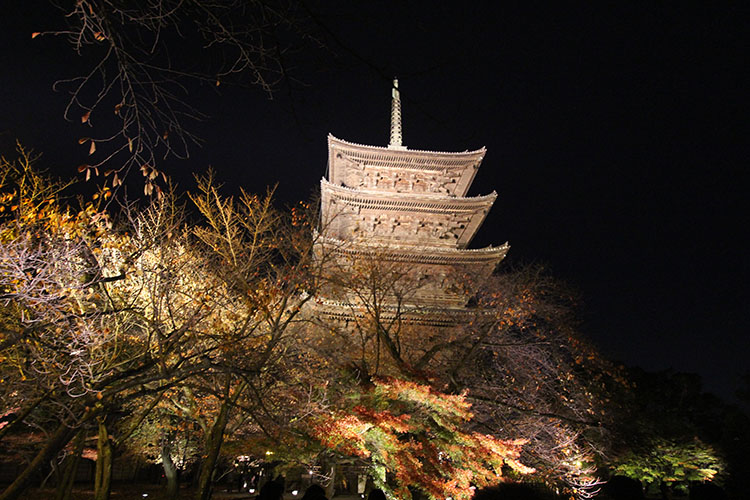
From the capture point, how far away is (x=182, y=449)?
16.9m

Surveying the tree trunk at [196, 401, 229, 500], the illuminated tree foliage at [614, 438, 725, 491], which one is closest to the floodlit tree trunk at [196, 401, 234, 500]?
the tree trunk at [196, 401, 229, 500]

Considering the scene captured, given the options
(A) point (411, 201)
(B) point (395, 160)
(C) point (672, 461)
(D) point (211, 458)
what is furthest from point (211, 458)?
(C) point (672, 461)

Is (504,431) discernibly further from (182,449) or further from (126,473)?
(126,473)

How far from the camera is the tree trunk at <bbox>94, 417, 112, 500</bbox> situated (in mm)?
8695

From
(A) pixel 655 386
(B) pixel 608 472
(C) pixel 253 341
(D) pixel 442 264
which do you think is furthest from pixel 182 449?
(A) pixel 655 386

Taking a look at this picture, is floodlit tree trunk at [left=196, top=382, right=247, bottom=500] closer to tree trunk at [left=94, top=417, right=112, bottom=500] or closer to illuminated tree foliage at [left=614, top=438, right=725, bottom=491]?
tree trunk at [left=94, top=417, right=112, bottom=500]

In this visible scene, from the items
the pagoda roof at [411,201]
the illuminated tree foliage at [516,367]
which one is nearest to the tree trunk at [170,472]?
the illuminated tree foliage at [516,367]

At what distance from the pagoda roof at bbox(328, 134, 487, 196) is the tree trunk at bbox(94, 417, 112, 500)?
1455cm

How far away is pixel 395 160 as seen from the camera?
20484mm

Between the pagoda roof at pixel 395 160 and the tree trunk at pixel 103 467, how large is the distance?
14552mm

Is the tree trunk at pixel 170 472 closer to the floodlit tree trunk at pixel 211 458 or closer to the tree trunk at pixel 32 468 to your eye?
the floodlit tree trunk at pixel 211 458

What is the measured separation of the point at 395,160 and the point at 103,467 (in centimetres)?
1586

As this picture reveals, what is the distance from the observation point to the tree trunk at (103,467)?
28.5 feet

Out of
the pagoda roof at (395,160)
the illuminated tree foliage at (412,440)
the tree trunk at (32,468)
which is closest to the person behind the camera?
the tree trunk at (32,468)
